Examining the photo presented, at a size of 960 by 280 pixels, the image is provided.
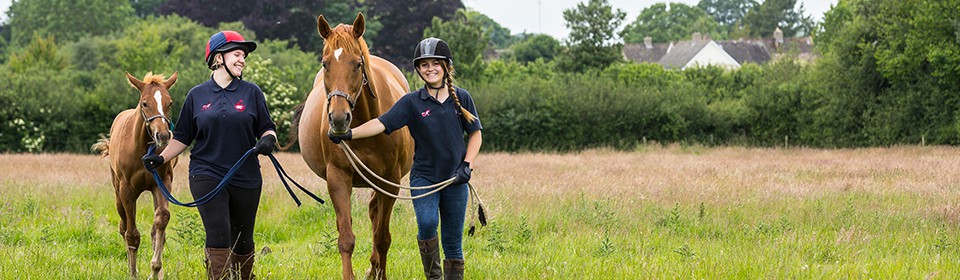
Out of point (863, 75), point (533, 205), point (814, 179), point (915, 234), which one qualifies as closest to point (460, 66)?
point (863, 75)

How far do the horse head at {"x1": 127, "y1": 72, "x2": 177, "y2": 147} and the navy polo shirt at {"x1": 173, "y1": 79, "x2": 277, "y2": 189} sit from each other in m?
0.65

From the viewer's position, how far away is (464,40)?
35.7 metres

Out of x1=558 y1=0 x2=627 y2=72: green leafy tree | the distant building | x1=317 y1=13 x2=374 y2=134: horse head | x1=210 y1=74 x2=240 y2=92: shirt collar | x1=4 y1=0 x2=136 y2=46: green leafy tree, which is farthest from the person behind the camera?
the distant building

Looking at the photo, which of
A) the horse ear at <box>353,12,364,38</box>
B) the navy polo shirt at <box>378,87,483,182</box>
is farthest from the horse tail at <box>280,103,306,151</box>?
the navy polo shirt at <box>378,87,483,182</box>

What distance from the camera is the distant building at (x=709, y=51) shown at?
72625mm

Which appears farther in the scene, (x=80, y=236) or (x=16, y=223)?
(x=16, y=223)

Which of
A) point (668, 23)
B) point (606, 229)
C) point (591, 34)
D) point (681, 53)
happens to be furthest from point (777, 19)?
point (606, 229)

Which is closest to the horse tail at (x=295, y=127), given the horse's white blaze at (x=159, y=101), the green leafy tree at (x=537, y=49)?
the horse's white blaze at (x=159, y=101)

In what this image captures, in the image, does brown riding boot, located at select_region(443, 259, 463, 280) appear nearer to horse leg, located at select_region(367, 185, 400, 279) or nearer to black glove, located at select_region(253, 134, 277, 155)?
horse leg, located at select_region(367, 185, 400, 279)

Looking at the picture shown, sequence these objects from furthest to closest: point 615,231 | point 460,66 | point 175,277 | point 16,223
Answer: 1. point 460,66
2. point 16,223
3. point 615,231
4. point 175,277

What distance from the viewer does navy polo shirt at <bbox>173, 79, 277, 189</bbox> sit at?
5.91 m

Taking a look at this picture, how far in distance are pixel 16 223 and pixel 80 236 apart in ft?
4.25

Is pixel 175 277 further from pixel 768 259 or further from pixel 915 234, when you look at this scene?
pixel 915 234

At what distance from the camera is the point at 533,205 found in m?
11.3
